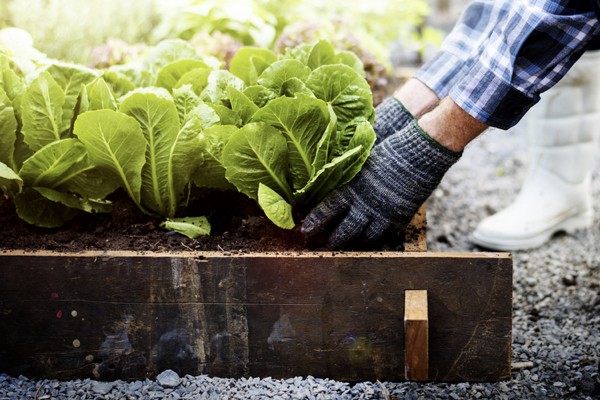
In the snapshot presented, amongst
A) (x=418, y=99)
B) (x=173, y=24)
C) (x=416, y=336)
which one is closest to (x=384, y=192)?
(x=416, y=336)

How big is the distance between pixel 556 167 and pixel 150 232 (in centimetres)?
186

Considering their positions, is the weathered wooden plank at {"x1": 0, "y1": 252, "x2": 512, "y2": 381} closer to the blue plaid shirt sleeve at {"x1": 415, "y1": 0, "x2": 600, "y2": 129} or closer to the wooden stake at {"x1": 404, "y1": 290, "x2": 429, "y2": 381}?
the wooden stake at {"x1": 404, "y1": 290, "x2": 429, "y2": 381}

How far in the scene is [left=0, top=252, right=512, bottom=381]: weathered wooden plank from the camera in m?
1.67

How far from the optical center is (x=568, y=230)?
10.0ft

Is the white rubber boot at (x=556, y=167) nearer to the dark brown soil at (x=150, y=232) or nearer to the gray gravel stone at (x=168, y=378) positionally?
the dark brown soil at (x=150, y=232)

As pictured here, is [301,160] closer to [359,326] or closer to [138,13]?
[359,326]

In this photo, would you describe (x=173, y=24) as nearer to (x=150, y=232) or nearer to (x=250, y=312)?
(x=150, y=232)

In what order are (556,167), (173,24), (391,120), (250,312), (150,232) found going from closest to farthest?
(250,312)
(150,232)
(391,120)
(556,167)
(173,24)

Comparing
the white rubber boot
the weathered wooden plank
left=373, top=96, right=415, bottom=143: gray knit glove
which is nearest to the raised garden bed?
the weathered wooden plank

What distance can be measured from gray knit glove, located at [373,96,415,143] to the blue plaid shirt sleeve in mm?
375

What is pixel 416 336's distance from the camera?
1.59 m

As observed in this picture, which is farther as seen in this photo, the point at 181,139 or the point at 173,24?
the point at 173,24

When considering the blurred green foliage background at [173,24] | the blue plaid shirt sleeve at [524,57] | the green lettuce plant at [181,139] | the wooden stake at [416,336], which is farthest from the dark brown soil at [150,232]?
the blurred green foliage background at [173,24]

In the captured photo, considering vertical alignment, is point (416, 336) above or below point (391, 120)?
below
